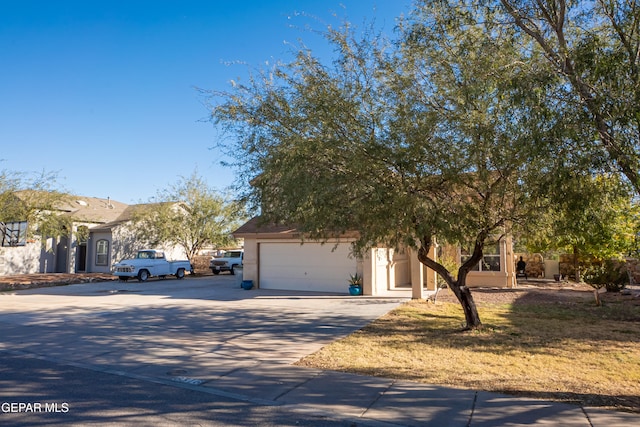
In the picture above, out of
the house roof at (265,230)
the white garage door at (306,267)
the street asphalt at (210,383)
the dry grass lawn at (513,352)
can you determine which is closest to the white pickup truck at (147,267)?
the house roof at (265,230)

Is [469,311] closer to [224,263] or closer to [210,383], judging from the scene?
[210,383]

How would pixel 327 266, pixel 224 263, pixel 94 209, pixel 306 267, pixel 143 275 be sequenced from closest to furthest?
pixel 327 266 → pixel 306 267 → pixel 143 275 → pixel 224 263 → pixel 94 209

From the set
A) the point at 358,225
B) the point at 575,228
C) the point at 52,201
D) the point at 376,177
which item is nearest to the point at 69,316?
the point at 358,225

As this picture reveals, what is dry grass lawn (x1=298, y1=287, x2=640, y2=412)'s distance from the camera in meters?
6.44

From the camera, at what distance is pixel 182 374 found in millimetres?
7031

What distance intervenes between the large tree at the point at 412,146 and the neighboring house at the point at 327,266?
27.5 feet

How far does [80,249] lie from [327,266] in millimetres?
21541

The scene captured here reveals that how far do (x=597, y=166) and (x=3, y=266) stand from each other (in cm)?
3254

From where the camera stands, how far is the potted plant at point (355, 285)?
691 inches

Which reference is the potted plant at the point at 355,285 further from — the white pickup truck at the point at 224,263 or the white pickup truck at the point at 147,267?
the white pickup truck at the point at 224,263

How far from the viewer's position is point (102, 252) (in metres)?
31.0

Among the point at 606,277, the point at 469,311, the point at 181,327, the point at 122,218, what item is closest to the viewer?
the point at 469,311

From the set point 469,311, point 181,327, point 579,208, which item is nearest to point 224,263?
point 181,327

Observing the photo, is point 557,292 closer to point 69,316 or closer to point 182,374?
point 182,374
